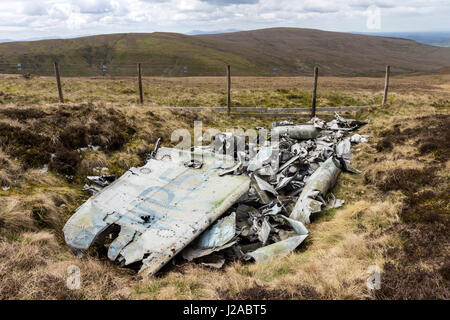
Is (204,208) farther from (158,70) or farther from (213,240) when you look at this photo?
(158,70)

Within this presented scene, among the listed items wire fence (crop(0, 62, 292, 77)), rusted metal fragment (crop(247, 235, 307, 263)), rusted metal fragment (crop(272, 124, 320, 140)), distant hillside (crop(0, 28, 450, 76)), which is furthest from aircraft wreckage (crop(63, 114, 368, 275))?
wire fence (crop(0, 62, 292, 77))

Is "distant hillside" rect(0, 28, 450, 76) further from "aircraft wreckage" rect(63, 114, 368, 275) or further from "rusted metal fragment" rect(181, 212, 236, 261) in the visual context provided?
"rusted metal fragment" rect(181, 212, 236, 261)

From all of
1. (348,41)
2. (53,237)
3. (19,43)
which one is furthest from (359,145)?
(348,41)

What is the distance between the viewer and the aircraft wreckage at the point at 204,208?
16.9 ft

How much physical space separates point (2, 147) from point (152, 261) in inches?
216

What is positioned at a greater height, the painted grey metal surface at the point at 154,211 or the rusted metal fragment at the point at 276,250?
the painted grey metal surface at the point at 154,211

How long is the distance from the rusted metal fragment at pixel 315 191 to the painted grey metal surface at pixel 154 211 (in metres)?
1.27

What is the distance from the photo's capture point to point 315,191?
6883mm

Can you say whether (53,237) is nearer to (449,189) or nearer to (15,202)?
(15,202)

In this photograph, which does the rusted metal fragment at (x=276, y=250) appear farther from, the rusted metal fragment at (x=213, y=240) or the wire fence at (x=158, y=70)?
the wire fence at (x=158, y=70)

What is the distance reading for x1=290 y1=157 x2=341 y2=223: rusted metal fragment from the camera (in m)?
6.40

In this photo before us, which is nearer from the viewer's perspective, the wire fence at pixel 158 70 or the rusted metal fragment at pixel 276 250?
the rusted metal fragment at pixel 276 250

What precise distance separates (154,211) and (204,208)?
0.98 metres

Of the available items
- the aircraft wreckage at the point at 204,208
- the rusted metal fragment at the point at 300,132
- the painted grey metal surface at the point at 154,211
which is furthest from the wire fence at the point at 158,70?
the painted grey metal surface at the point at 154,211
